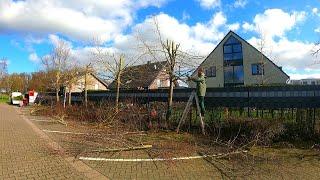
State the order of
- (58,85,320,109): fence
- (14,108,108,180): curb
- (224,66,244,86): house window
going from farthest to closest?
(224,66,244,86): house window
(58,85,320,109): fence
(14,108,108,180): curb

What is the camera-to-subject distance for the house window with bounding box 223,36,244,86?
42206 millimetres

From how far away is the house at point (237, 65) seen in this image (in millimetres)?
39125

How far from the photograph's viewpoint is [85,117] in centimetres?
1716

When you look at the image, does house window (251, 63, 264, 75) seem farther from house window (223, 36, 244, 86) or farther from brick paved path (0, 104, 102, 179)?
brick paved path (0, 104, 102, 179)

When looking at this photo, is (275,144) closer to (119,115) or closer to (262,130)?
(262,130)

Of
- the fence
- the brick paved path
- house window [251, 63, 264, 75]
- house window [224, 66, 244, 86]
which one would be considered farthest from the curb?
house window [224, 66, 244, 86]

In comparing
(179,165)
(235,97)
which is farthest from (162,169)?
(235,97)

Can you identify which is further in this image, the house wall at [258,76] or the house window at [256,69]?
the house window at [256,69]

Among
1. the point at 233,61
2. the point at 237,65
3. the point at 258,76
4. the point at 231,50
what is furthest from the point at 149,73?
the point at 231,50

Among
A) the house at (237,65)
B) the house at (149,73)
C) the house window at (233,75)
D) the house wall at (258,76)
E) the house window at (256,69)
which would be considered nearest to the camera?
the house at (149,73)

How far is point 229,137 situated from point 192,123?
1988 mm

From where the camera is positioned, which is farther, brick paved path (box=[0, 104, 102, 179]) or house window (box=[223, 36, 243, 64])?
house window (box=[223, 36, 243, 64])

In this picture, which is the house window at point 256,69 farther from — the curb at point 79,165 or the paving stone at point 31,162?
the curb at point 79,165

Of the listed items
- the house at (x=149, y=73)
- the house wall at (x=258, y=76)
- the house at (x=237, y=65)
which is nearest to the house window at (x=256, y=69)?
the house at (x=237, y=65)
